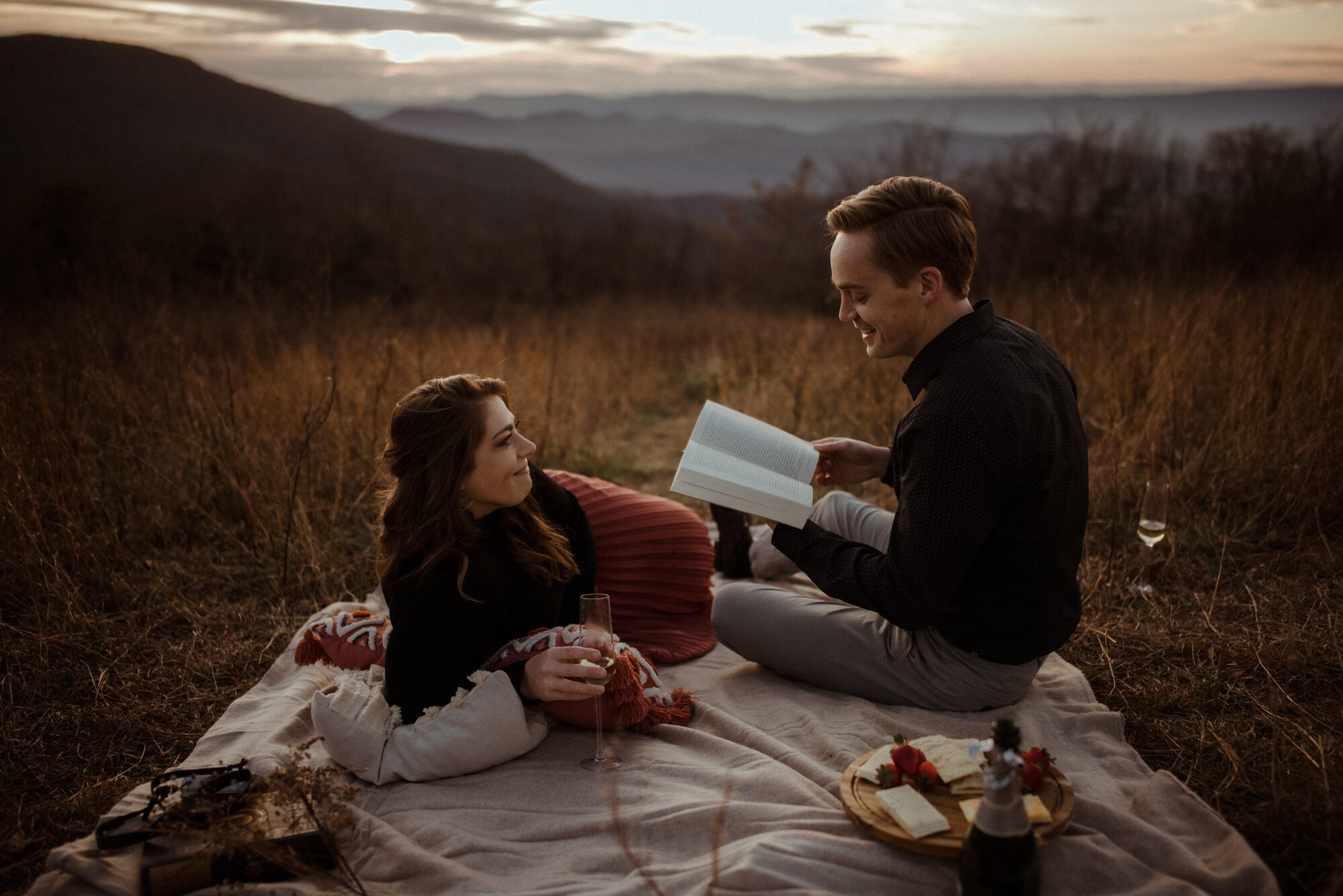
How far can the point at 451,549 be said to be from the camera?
2248 millimetres

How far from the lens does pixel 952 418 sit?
2.04 m

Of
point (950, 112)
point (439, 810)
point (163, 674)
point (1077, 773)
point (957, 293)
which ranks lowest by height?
point (163, 674)

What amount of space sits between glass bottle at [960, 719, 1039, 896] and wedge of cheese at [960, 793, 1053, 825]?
165mm

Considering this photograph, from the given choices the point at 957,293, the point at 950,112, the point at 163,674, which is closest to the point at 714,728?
the point at 957,293

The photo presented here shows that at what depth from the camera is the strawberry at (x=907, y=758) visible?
6.45 feet

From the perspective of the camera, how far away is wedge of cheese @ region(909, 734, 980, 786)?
75.5 inches

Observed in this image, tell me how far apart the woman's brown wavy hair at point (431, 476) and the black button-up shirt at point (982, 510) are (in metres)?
0.91

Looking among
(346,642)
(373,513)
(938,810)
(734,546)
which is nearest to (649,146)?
(373,513)

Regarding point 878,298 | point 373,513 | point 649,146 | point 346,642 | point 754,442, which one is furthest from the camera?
point 649,146

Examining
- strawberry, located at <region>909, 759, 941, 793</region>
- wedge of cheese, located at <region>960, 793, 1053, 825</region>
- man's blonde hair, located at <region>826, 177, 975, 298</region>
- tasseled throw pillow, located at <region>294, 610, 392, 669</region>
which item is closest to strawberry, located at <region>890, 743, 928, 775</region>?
strawberry, located at <region>909, 759, 941, 793</region>

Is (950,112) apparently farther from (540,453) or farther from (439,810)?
(439,810)

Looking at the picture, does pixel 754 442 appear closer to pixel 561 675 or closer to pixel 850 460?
pixel 850 460

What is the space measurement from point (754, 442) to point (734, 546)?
1.33m

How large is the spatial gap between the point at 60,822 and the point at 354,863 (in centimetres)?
89
